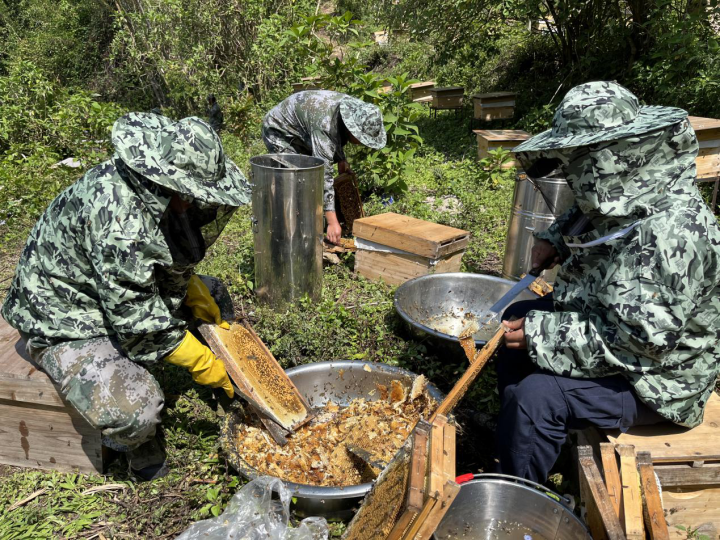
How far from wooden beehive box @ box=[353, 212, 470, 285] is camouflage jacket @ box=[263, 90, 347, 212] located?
0.52m

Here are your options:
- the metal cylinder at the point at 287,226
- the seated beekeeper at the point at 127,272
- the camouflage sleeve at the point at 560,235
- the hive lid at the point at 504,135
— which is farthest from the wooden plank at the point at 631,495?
the hive lid at the point at 504,135

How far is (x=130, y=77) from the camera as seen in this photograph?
51.6 ft

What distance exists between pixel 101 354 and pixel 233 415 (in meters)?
0.85

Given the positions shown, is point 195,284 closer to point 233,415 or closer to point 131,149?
point 233,415

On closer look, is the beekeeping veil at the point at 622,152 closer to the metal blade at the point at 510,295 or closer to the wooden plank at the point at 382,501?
the metal blade at the point at 510,295

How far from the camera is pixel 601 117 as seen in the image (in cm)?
222

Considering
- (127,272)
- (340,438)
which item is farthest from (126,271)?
(340,438)

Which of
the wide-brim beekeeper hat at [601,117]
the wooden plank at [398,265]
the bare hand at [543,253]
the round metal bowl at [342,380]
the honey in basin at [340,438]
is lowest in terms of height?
the honey in basin at [340,438]

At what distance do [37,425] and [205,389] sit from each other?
111 cm

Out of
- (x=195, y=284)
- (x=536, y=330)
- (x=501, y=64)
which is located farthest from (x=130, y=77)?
(x=536, y=330)

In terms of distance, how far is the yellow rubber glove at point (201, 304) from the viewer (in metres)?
3.57

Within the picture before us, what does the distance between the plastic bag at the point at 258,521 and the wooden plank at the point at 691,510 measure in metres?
1.70

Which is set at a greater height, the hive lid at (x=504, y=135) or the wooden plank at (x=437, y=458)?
the hive lid at (x=504, y=135)

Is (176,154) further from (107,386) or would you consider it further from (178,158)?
(107,386)
